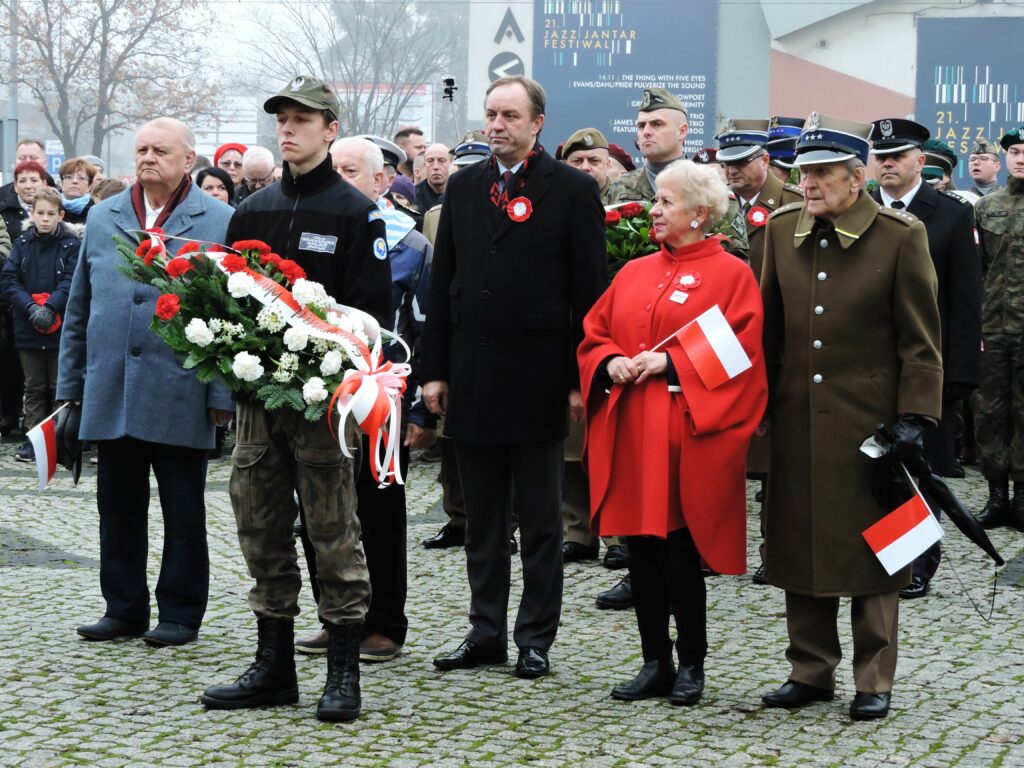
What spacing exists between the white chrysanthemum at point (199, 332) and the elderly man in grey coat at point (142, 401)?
1.24m

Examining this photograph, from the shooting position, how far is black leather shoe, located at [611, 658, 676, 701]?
19.5 ft

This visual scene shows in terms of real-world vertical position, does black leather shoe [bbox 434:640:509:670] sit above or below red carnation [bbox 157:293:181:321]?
below

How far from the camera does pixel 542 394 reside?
6.39m

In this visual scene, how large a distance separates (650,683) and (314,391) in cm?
172

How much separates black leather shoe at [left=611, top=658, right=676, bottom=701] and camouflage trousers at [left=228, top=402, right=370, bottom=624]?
1.03 m

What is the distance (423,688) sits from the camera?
6133 millimetres

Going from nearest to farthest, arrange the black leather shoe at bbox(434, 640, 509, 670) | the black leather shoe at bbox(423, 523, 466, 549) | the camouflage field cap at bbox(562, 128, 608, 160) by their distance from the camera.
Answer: the black leather shoe at bbox(434, 640, 509, 670) → the black leather shoe at bbox(423, 523, 466, 549) → the camouflage field cap at bbox(562, 128, 608, 160)

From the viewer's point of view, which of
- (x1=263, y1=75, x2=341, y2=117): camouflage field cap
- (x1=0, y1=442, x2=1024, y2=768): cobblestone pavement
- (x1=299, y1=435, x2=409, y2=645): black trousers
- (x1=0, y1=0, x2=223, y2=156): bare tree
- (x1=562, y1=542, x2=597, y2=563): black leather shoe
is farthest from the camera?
(x1=0, y1=0, x2=223, y2=156): bare tree

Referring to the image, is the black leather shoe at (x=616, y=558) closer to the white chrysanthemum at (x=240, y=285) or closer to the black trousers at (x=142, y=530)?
the black trousers at (x=142, y=530)

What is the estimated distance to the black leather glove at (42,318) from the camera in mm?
12672

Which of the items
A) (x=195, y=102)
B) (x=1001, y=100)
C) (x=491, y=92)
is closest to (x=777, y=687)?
(x=491, y=92)

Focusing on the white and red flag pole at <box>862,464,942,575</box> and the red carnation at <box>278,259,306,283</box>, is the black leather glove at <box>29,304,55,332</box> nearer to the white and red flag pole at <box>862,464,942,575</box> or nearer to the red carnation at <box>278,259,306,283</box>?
the red carnation at <box>278,259,306,283</box>

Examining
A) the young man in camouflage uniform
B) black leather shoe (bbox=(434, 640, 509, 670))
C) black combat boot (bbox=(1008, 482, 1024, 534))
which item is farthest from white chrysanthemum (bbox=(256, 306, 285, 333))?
black combat boot (bbox=(1008, 482, 1024, 534))

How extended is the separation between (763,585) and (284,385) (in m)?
3.59
